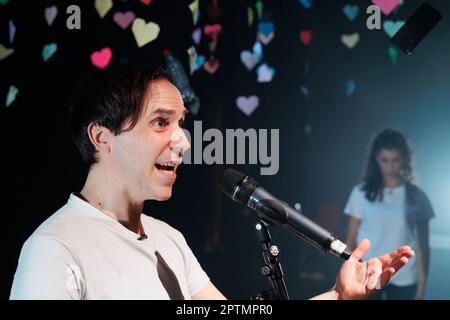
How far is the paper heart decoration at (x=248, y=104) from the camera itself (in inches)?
118

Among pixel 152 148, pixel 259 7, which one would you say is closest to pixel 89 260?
pixel 152 148

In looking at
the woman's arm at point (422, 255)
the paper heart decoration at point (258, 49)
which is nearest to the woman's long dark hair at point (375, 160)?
the woman's arm at point (422, 255)

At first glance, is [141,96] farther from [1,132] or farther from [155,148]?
[1,132]

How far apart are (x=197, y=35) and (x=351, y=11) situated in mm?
933

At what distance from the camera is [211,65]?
295cm

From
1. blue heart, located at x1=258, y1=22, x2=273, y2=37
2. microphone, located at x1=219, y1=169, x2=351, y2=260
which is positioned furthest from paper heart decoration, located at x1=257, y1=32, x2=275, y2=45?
microphone, located at x1=219, y1=169, x2=351, y2=260

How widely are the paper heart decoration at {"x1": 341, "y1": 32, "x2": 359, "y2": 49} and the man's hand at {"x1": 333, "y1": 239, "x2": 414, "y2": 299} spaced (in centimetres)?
209

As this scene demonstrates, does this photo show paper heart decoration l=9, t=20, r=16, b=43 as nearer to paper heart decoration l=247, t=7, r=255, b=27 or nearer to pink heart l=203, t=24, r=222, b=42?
pink heart l=203, t=24, r=222, b=42

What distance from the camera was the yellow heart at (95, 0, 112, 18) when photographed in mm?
2555

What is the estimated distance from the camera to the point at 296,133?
10.7 ft

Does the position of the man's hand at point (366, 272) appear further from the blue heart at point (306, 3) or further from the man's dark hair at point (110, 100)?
the blue heart at point (306, 3)

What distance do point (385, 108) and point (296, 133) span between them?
0.73 m

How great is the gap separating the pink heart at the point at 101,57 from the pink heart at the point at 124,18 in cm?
13
